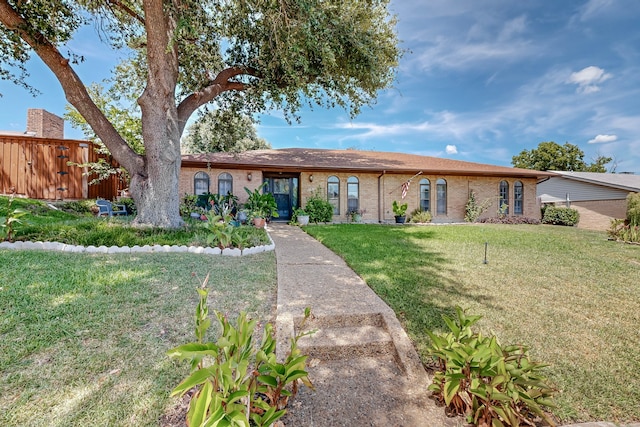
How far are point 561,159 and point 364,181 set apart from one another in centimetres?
3508

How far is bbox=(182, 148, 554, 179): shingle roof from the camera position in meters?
12.9

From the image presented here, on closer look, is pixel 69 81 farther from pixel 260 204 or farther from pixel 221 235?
pixel 260 204

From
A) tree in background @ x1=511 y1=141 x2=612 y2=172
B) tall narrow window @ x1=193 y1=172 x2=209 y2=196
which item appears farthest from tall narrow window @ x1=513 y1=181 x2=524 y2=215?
tree in background @ x1=511 y1=141 x2=612 y2=172

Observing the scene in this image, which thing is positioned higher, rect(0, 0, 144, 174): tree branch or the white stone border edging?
rect(0, 0, 144, 174): tree branch

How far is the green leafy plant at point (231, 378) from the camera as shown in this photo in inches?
50.4

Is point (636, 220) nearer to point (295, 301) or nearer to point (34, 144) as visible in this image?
point (295, 301)

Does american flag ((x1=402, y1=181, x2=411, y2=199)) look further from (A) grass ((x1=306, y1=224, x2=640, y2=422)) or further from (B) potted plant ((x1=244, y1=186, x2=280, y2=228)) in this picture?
(B) potted plant ((x1=244, y1=186, x2=280, y2=228))

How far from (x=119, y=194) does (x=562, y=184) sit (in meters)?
26.7

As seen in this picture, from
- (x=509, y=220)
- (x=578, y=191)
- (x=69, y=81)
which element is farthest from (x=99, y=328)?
(x=578, y=191)

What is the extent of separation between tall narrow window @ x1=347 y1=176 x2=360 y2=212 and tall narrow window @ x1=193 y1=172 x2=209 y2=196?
702cm

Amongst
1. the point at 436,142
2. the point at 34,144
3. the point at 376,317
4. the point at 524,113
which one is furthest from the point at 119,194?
the point at 524,113

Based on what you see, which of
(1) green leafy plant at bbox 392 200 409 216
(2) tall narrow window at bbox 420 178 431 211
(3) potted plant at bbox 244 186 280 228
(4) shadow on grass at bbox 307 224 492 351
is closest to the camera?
(4) shadow on grass at bbox 307 224 492 351

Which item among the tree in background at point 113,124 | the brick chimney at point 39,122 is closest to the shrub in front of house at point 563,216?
the tree in background at point 113,124

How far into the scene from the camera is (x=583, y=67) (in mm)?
13000
